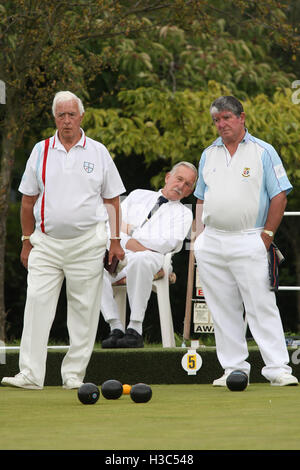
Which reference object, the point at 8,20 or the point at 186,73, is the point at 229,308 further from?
the point at 186,73

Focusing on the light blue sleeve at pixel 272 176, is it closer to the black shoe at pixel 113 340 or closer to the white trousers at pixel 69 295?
the white trousers at pixel 69 295

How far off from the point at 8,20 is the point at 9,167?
1.16 meters

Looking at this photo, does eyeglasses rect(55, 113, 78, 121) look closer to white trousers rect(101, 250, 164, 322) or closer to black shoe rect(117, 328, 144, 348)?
white trousers rect(101, 250, 164, 322)

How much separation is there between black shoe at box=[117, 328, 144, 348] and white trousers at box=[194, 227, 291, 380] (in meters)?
0.79

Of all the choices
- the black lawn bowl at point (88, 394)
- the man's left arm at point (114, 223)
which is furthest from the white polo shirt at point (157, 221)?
the black lawn bowl at point (88, 394)

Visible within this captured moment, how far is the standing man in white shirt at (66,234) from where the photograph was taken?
5.52 metres

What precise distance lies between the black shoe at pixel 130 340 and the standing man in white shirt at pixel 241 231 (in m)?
0.80

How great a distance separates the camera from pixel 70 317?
18.6 feet

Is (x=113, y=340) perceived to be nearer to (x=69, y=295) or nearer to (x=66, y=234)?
(x=69, y=295)

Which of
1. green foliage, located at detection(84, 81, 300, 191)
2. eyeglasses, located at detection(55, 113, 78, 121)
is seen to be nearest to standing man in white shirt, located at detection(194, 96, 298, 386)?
eyeglasses, located at detection(55, 113, 78, 121)

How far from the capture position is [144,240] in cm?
672

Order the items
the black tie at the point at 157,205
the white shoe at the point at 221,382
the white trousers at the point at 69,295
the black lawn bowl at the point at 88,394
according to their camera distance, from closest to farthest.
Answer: the black lawn bowl at the point at 88,394 → the white trousers at the point at 69,295 → the white shoe at the point at 221,382 → the black tie at the point at 157,205

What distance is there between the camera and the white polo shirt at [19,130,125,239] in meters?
5.51

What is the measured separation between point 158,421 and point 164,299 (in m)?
2.86
